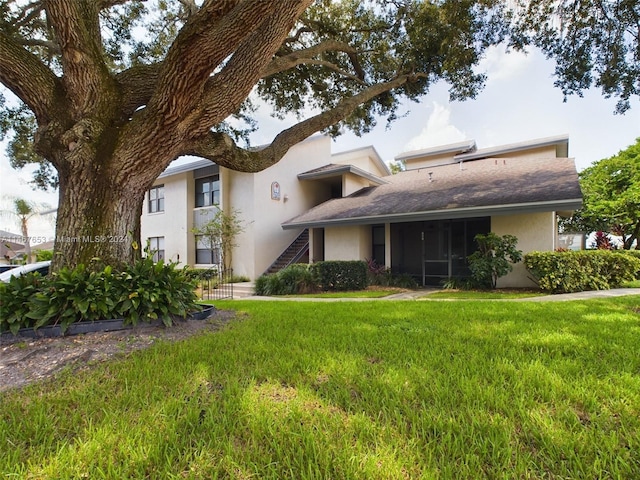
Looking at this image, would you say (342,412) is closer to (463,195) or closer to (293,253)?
(463,195)

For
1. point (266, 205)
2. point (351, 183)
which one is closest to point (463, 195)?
point (351, 183)

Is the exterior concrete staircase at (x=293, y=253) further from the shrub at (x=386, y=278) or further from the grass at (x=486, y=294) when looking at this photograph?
the grass at (x=486, y=294)

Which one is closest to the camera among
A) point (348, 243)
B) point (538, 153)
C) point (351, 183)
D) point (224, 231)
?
point (348, 243)

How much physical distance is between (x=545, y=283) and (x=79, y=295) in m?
10.5

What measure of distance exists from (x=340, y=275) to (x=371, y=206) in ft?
11.2

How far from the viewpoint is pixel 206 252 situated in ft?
54.8

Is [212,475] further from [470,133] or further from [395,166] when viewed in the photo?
[395,166]

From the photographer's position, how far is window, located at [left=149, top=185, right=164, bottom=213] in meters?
18.5

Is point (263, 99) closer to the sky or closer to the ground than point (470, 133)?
closer to the ground

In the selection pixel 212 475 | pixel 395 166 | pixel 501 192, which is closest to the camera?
pixel 212 475

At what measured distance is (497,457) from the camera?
181 cm

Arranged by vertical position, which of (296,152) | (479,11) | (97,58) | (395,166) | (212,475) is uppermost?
(395,166)

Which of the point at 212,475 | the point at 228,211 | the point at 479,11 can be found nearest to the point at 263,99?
the point at 228,211

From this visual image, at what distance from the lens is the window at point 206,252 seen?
15799mm
